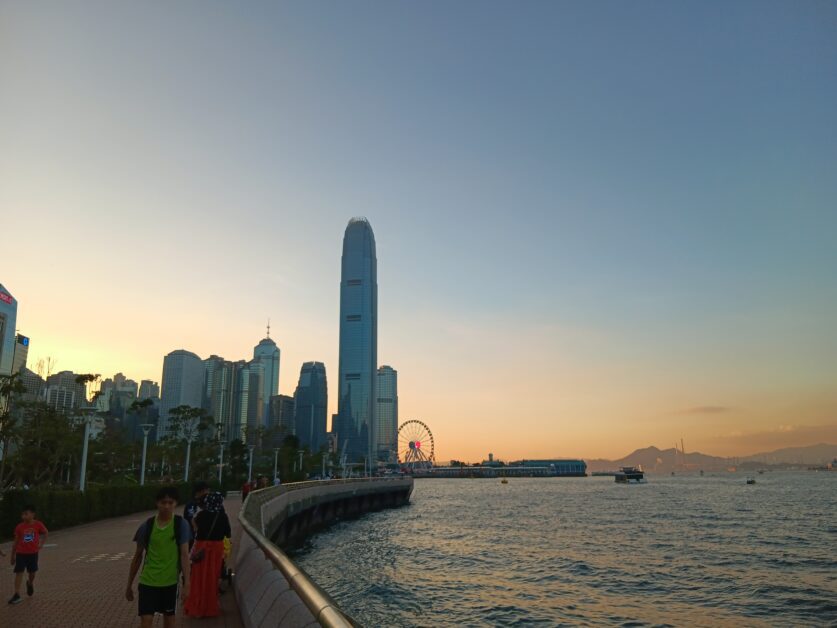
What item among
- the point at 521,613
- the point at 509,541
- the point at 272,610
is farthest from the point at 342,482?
the point at 272,610

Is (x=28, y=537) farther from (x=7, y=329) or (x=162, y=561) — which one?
(x=7, y=329)

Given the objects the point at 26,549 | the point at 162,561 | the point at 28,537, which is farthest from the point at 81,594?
the point at 162,561

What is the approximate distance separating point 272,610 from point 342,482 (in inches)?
2618

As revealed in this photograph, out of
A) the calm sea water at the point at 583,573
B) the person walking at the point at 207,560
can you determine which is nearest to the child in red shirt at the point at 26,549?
the person walking at the point at 207,560

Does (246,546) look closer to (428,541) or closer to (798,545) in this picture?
(428,541)

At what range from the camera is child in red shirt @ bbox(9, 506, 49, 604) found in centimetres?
1302

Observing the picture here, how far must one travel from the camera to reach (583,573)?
30562 mm

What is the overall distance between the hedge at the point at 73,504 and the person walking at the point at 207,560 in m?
12.8

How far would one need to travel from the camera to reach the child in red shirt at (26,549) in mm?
13023

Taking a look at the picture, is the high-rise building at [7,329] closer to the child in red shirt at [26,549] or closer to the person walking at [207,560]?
the child in red shirt at [26,549]

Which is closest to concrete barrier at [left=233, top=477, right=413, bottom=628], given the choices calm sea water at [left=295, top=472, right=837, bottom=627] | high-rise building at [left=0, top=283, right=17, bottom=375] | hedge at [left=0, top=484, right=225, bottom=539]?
calm sea water at [left=295, top=472, right=837, bottom=627]

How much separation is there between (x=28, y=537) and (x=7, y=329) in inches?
8241

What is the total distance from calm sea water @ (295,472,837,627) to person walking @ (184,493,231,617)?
11283mm

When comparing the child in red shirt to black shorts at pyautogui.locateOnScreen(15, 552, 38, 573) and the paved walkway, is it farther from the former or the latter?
the paved walkway
